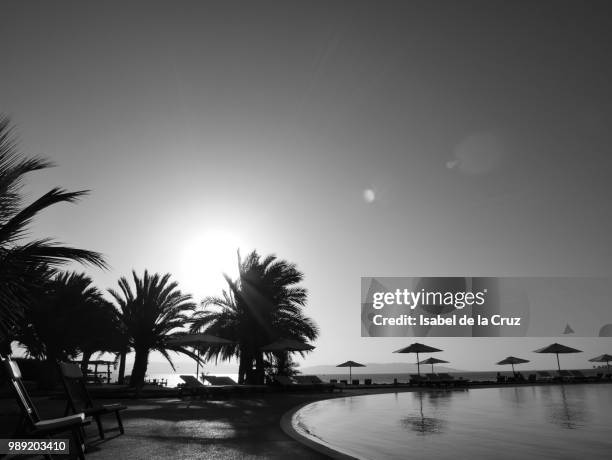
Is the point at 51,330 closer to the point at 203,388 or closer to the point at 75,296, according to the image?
the point at 75,296

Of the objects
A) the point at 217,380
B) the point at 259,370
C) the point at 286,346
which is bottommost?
the point at 217,380

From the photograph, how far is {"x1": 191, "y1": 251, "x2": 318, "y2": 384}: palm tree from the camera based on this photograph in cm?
2595

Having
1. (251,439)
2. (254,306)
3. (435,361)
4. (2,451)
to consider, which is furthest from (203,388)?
(435,361)

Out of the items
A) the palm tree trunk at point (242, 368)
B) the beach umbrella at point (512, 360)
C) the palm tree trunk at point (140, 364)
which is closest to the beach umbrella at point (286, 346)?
the palm tree trunk at point (242, 368)

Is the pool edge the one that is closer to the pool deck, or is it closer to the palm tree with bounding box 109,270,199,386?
the pool deck

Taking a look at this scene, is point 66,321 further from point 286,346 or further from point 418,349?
point 418,349

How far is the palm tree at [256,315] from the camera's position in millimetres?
25953

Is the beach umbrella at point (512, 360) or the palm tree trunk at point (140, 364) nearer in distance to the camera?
the palm tree trunk at point (140, 364)

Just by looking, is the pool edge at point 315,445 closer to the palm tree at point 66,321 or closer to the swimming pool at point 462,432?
the swimming pool at point 462,432

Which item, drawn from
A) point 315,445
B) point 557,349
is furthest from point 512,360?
point 315,445

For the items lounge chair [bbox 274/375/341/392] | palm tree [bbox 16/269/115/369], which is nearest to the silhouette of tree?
palm tree [bbox 16/269/115/369]

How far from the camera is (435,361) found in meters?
38.0

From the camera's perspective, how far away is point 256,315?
84.8 ft

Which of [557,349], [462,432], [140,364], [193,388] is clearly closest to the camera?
[462,432]
